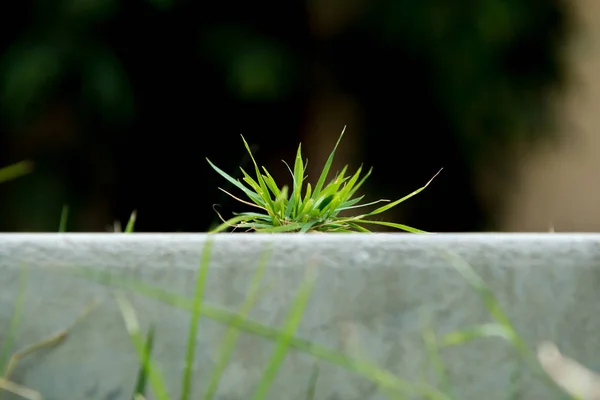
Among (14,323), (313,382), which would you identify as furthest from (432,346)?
(14,323)

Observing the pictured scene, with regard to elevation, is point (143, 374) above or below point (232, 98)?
above

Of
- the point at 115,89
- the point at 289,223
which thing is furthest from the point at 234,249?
the point at 115,89

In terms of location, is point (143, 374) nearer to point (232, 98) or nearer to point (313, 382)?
point (313, 382)

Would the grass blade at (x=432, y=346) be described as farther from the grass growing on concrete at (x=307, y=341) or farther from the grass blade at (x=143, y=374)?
the grass blade at (x=143, y=374)

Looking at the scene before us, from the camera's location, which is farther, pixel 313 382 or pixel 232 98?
pixel 232 98

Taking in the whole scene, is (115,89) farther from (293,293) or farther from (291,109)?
(293,293)
